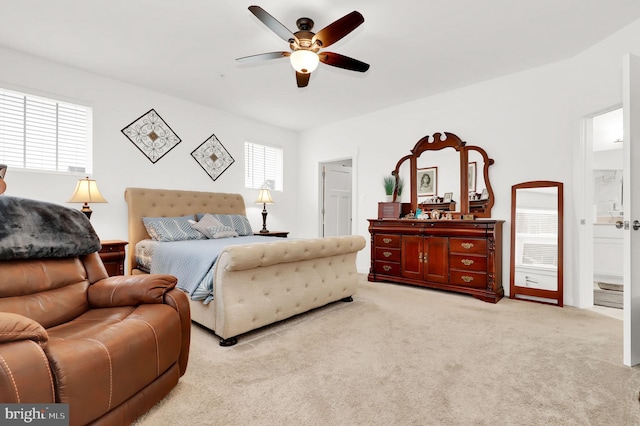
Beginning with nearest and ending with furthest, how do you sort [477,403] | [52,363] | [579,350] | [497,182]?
[52,363] → [477,403] → [579,350] → [497,182]

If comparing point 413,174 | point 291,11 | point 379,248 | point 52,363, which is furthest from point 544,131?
point 52,363

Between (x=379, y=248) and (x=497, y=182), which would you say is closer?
(x=497, y=182)

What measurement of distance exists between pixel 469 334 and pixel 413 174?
2578 mm

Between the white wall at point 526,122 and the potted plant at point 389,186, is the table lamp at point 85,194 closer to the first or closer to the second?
the white wall at point 526,122

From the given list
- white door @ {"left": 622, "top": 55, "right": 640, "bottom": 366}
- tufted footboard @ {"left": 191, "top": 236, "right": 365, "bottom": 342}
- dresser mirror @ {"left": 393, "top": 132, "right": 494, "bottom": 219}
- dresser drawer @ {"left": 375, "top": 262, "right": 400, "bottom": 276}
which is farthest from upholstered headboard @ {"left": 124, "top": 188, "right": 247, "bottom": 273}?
white door @ {"left": 622, "top": 55, "right": 640, "bottom": 366}

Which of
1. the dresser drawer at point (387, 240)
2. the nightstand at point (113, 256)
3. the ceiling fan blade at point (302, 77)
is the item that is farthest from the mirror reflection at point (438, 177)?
the nightstand at point (113, 256)

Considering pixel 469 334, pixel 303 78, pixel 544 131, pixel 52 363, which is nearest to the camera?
pixel 52 363

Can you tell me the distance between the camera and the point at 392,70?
3.69 m

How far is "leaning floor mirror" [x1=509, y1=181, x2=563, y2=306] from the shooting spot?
349cm

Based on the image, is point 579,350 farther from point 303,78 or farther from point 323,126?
point 323,126

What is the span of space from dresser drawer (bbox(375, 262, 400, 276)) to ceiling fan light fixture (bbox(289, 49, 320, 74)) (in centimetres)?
285

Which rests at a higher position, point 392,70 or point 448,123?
point 392,70

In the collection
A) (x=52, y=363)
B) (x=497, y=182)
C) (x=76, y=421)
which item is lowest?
(x=76, y=421)

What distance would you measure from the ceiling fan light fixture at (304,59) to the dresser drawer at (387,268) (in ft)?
9.36
